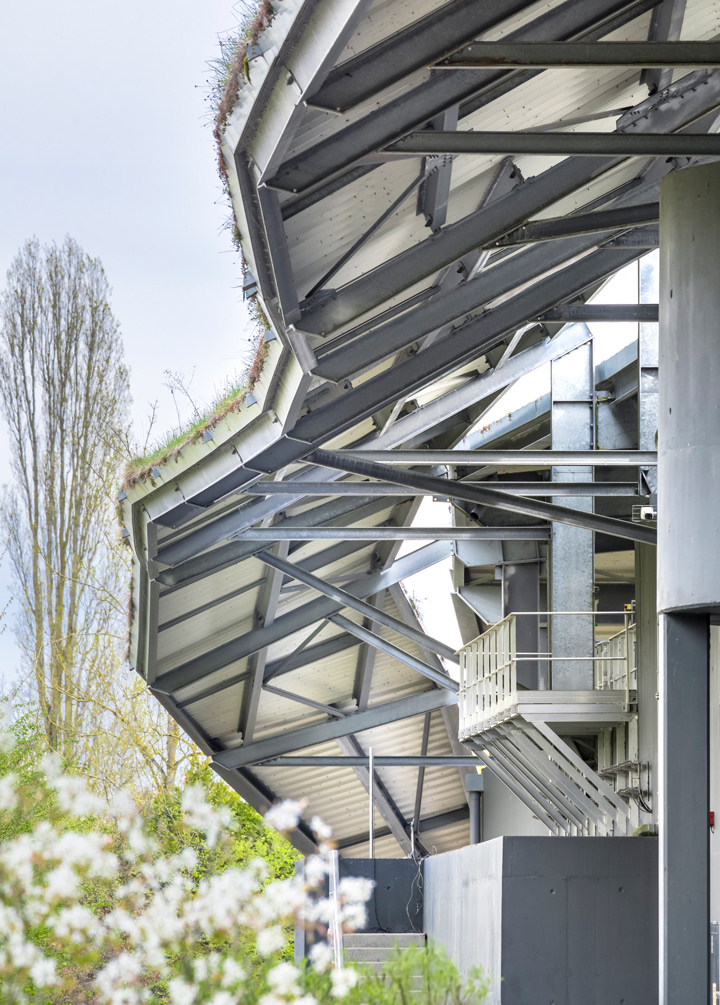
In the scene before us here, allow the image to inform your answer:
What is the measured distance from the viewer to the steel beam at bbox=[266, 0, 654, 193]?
6797 mm

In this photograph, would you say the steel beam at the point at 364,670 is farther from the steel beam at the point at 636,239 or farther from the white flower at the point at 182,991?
the white flower at the point at 182,991

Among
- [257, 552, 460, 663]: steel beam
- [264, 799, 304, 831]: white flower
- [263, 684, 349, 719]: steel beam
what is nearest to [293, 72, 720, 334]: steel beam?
[264, 799, 304, 831]: white flower

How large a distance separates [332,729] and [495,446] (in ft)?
17.7

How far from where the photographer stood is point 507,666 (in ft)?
52.5

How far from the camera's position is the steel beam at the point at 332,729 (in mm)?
20609

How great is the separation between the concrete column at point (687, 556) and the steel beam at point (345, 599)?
333 inches

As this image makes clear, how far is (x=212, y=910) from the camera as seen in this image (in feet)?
18.4

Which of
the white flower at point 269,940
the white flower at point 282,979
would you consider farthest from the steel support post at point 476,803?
the white flower at point 282,979

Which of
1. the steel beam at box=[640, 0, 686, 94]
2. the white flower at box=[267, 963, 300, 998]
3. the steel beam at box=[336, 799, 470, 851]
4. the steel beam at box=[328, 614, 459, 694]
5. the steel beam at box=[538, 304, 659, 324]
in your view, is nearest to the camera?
the white flower at box=[267, 963, 300, 998]

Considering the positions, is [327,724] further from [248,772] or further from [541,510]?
[541,510]

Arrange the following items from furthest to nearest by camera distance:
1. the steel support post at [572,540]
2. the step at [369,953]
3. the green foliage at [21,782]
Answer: the steel support post at [572,540] → the step at [369,953] → the green foliage at [21,782]

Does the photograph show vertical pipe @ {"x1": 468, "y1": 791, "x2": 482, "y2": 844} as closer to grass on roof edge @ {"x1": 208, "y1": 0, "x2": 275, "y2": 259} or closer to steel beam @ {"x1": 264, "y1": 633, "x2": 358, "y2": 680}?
steel beam @ {"x1": 264, "y1": 633, "x2": 358, "y2": 680}

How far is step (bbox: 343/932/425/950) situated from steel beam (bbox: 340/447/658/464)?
6.16 meters

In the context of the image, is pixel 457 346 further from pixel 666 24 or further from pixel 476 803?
Answer: pixel 476 803
